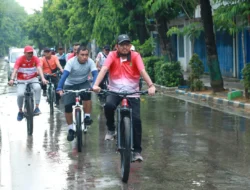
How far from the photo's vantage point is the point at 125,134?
770 cm

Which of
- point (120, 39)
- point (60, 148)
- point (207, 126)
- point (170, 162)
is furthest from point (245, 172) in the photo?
point (207, 126)

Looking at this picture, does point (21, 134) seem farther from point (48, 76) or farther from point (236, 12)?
point (236, 12)

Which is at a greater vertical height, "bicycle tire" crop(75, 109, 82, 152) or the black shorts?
the black shorts

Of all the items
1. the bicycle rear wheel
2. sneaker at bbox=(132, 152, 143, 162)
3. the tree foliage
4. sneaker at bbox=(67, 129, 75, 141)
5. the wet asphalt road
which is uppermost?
the tree foliage

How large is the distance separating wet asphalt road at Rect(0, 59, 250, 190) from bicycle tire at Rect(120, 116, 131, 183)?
15 cm

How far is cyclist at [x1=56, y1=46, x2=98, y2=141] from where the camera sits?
10.2m

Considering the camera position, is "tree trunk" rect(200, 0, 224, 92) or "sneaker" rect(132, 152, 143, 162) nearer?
"sneaker" rect(132, 152, 143, 162)

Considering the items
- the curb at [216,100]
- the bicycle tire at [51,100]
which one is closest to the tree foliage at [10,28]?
the curb at [216,100]

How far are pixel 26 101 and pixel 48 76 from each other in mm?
4159

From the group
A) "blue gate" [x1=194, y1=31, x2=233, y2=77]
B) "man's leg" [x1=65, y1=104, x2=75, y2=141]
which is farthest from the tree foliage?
"man's leg" [x1=65, y1=104, x2=75, y2=141]

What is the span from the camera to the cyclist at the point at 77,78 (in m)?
10.2

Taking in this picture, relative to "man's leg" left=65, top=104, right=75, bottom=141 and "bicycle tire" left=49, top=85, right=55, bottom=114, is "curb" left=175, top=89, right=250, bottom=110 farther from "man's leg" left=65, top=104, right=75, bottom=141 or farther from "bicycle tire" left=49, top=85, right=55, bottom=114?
"man's leg" left=65, top=104, right=75, bottom=141

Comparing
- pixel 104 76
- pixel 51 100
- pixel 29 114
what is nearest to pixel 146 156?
pixel 104 76

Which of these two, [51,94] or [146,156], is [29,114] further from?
[51,94]
